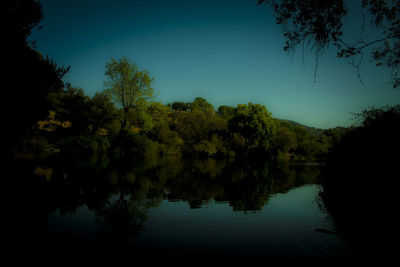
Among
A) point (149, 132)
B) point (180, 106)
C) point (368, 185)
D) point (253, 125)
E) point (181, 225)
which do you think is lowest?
point (181, 225)

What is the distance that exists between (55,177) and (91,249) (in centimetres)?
992

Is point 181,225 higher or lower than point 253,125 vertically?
lower

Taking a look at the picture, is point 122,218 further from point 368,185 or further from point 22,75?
point 368,185

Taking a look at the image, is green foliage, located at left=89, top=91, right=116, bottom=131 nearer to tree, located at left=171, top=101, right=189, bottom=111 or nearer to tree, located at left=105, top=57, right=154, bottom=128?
tree, located at left=105, top=57, right=154, bottom=128

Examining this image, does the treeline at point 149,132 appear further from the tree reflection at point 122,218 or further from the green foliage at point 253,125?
the tree reflection at point 122,218

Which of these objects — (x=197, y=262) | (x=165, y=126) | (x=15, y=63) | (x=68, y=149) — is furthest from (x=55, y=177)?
(x=165, y=126)

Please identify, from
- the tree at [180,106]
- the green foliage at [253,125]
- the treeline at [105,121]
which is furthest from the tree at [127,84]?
the tree at [180,106]

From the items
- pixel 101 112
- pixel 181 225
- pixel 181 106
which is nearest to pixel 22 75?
pixel 181 225

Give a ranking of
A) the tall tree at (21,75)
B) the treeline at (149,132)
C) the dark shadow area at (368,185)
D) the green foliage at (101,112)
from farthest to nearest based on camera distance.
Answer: the green foliage at (101,112), the treeline at (149,132), the tall tree at (21,75), the dark shadow area at (368,185)

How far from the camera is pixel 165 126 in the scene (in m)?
52.8

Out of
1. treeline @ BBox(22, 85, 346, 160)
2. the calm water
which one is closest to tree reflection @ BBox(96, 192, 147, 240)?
the calm water

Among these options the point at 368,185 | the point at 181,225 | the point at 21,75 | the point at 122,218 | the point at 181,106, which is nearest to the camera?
the point at 181,225

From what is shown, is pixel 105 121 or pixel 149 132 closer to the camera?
pixel 105 121

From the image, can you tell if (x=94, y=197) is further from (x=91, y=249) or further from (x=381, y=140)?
(x=381, y=140)
